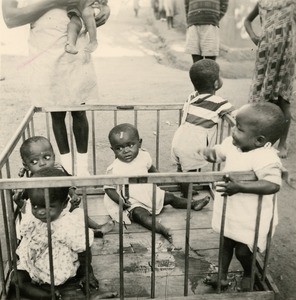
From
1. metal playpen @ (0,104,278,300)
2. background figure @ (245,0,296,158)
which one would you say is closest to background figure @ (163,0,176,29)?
background figure @ (245,0,296,158)

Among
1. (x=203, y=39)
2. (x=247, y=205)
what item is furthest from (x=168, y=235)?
(x=203, y=39)

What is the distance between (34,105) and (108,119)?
3304mm

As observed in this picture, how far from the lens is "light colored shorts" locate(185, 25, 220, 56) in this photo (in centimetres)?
705

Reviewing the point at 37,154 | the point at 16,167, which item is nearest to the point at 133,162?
the point at 37,154

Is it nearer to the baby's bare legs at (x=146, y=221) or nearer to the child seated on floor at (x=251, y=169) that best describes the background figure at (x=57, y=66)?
the baby's bare legs at (x=146, y=221)

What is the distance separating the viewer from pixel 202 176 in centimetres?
263

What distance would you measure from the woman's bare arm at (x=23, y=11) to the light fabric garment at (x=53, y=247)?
2.00 metres

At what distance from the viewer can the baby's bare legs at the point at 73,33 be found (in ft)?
14.2

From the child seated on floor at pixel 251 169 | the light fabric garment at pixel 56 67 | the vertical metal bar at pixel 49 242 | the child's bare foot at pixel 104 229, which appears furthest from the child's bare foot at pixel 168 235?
the light fabric garment at pixel 56 67

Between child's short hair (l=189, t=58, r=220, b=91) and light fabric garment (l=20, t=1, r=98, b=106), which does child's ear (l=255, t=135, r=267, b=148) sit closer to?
child's short hair (l=189, t=58, r=220, b=91)

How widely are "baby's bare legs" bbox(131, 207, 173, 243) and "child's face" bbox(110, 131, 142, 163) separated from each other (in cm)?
43

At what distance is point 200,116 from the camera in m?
4.18

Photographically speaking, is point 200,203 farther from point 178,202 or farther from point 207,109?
point 207,109

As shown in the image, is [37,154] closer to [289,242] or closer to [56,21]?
[56,21]
